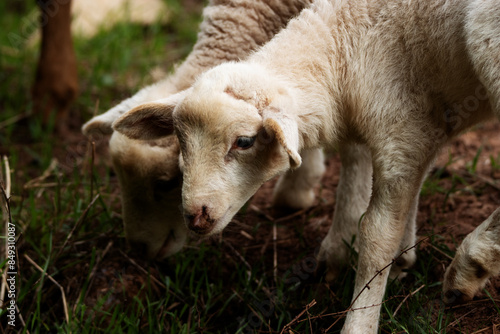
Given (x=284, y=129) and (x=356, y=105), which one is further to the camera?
(x=356, y=105)

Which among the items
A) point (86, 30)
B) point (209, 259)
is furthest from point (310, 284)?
point (86, 30)

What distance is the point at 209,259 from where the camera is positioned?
13.4 ft

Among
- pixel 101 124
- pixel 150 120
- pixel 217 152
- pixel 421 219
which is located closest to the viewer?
pixel 217 152

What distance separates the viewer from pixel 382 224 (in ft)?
10.2

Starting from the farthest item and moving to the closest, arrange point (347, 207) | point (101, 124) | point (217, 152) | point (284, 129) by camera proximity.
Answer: point (347, 207) → point (101, 124) → point (217, 152) → point (284, 129)

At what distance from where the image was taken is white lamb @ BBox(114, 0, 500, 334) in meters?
2.79

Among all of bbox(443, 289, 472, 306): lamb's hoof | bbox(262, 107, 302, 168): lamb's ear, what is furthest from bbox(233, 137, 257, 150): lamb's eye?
bbox(443, 289, 472, 306): lamb's hoof

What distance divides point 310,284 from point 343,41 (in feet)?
4.79

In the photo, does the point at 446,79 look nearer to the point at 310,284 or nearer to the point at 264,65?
the point at 264,65

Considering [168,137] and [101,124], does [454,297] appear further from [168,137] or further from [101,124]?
[101,124]

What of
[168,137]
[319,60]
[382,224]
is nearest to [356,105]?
[319,60]

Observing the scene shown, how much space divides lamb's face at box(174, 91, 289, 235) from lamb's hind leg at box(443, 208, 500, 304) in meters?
0.93

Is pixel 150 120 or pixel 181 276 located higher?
pixel 150 120

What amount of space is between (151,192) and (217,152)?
1120 millimetres
